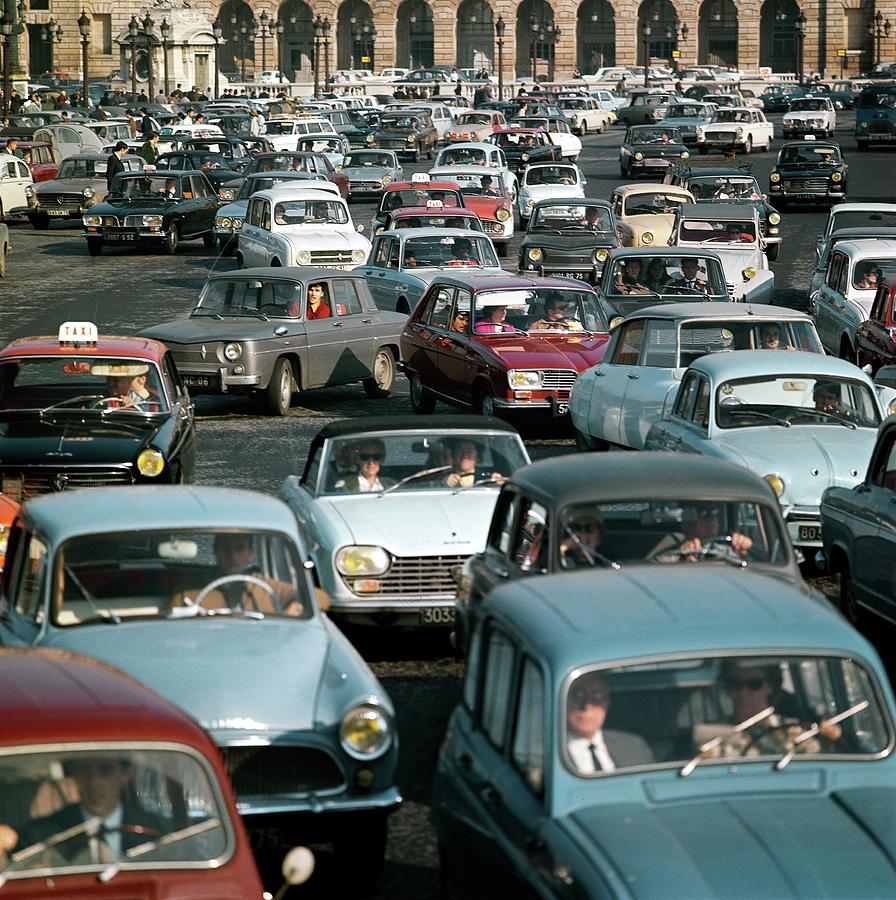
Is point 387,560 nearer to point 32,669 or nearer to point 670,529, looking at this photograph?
point 670,529

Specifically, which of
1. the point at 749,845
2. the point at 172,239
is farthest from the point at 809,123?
the point at 749,845

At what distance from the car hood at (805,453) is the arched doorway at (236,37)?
402 feet

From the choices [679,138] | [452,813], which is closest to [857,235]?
[452,813]

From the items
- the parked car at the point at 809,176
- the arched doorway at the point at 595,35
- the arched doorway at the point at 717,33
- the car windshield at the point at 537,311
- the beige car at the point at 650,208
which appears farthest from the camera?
the arched doorway at the point at 595,35

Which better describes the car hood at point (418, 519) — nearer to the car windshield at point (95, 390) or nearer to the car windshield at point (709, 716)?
the car windshield at point (95, 390)

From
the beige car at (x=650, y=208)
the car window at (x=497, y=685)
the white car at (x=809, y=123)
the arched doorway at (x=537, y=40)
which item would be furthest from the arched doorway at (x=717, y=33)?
the car window at (x=497, y=685)

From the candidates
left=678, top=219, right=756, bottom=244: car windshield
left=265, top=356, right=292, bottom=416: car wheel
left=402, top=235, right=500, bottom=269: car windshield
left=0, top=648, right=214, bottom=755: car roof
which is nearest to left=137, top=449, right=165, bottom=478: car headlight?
left=265, top=356, right=292, bottom=416: car wheel

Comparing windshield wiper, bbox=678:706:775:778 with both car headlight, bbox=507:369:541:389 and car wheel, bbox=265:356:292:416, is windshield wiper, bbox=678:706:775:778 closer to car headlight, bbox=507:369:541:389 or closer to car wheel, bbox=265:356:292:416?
car headlight, bbox=507:369:541:389

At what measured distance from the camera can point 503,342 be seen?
16859 millimetres

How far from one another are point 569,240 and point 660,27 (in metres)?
106

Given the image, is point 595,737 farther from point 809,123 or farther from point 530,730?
point 809,123

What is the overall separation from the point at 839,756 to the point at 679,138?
52755 millimetres

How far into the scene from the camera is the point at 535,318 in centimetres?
1731

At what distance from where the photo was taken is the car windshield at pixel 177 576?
7414 millimetres
